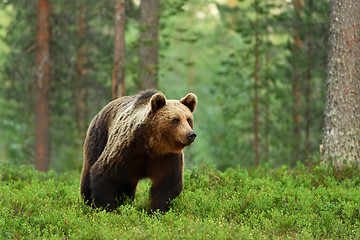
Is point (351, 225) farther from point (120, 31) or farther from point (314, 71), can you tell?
point (314, 71)

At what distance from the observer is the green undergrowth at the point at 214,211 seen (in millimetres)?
6352

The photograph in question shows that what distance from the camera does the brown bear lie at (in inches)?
284

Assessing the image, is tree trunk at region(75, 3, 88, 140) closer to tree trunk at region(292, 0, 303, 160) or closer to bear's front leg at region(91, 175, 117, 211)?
tree trunk at region(292, 0, 303, 160)

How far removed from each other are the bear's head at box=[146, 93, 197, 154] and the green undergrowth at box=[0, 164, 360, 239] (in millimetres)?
985

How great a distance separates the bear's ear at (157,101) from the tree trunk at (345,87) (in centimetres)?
447

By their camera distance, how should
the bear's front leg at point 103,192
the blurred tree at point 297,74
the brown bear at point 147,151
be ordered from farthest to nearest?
the blurred tree at point 297,74, the bear's front leg at point 103,192, the brown bear at point 147,151

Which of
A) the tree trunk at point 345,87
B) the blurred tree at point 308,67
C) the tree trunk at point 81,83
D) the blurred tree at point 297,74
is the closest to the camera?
the tree trunk at point 345,87

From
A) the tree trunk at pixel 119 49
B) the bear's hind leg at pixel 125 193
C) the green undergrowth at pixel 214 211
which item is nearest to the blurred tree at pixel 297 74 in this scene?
the tree trunk at pixel 119 49

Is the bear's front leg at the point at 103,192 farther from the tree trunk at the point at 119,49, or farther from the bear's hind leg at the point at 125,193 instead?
the tree trunk at the point at 119,49

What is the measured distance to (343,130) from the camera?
1005 centimetres

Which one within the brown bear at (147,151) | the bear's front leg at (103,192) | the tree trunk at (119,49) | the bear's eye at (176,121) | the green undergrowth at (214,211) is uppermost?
the tree trunk at (119,49)

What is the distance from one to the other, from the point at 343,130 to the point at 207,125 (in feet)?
72.3

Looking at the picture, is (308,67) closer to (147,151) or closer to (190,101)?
(190,101)

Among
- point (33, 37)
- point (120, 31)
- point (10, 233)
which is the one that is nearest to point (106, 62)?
point (33, 37)
